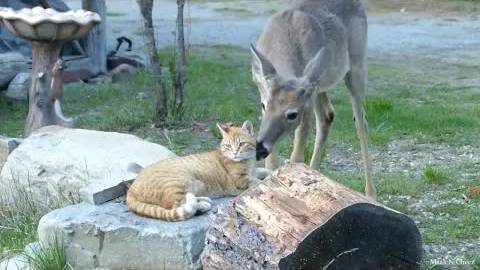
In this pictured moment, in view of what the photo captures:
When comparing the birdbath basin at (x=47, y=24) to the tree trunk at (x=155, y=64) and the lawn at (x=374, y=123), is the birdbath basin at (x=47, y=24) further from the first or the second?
the tree trunk at (x=155, y=64)

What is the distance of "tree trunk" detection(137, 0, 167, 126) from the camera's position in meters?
11.5

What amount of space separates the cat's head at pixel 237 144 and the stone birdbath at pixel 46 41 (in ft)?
9.37

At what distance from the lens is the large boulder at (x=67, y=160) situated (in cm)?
797

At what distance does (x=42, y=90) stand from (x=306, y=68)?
3054mm

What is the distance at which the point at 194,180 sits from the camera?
21.9 feet

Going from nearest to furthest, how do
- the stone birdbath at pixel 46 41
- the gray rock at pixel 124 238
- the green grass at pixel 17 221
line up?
the gray rock at pixel 124 238, the green grass at pixel 17 221, the stone birdbath at pixel 46 41

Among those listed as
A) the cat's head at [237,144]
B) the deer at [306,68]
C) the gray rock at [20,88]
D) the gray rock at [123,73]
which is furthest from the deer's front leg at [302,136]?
the gray rock at [123,73]

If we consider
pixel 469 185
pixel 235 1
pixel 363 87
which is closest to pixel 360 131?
pixel 363 87

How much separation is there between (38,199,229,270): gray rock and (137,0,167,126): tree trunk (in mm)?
4951

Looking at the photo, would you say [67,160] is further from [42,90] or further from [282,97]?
[282,97]

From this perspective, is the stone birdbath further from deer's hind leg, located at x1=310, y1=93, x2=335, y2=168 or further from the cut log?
the cut log

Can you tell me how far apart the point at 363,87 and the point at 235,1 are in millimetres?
19670

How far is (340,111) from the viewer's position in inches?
494

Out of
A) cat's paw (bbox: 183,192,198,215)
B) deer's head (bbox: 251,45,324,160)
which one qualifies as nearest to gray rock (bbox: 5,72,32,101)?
deer's head (bbox: 251,45,324,160)
